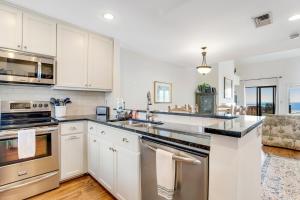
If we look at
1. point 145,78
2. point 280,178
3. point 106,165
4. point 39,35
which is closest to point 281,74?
point 280,178

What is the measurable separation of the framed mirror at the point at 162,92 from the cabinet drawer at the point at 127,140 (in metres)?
2.89

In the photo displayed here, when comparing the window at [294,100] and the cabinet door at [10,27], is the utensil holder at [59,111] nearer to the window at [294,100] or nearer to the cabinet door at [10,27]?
the cabinet door at [10,27]

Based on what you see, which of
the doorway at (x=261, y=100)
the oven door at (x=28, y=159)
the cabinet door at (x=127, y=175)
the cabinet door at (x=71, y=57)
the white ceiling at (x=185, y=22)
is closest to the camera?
the cabinet door at (x=127, y=175)

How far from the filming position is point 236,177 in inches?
35.6

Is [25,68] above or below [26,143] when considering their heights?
above

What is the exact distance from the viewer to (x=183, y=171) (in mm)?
1176

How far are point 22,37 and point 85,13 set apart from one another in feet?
2.97

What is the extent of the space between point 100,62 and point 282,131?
464cm

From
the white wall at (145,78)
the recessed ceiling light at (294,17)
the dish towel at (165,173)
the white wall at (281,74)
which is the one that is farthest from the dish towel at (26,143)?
the white wall at (281,74)

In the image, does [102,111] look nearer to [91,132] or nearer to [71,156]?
[91,132]

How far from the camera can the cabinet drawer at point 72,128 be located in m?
2.33

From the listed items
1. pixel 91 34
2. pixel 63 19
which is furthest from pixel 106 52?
pixel 63 19

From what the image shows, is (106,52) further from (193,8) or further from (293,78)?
(293,78)

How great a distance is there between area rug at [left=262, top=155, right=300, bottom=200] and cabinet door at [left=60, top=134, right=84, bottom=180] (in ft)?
8.50
